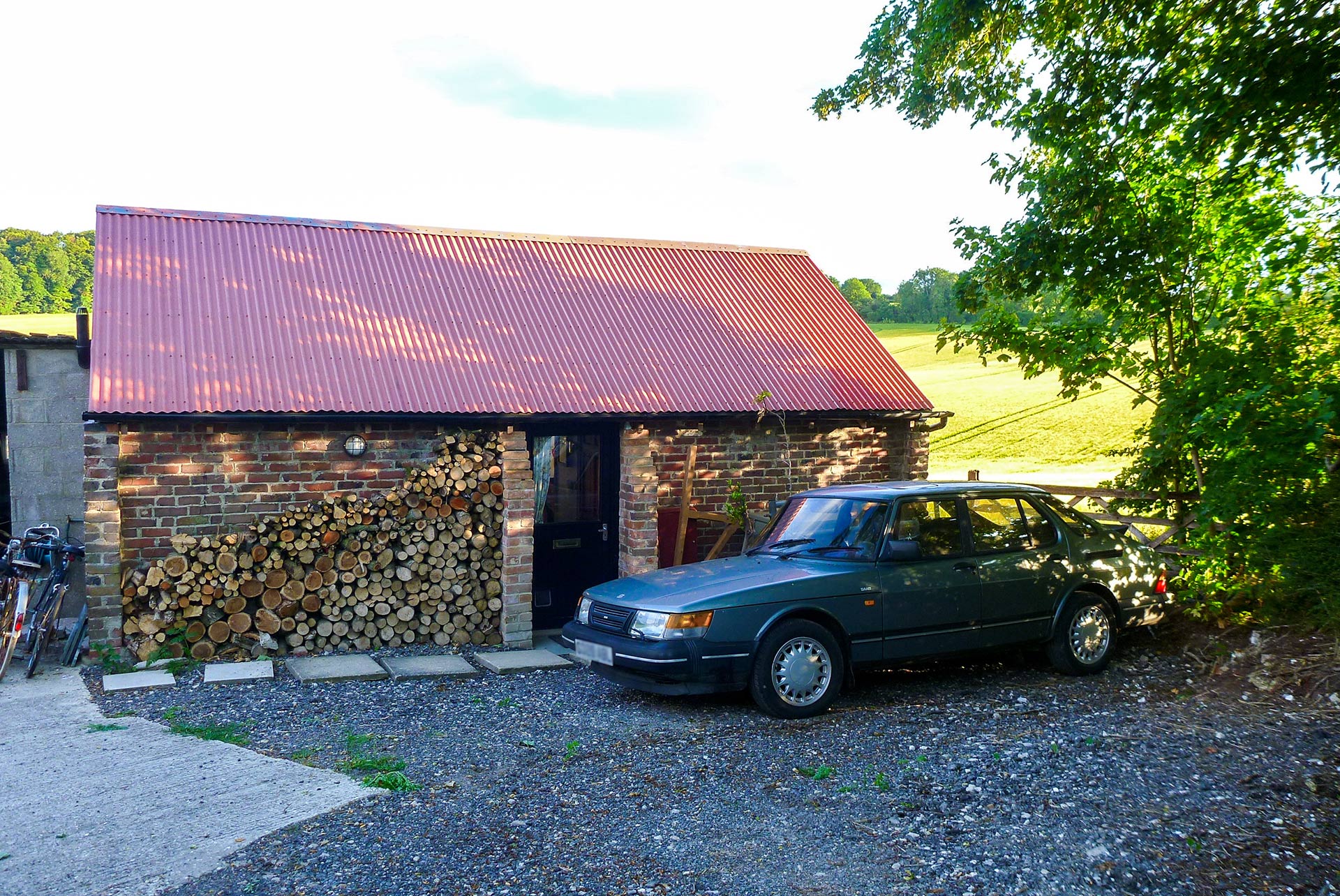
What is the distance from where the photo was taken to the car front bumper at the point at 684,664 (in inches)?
275

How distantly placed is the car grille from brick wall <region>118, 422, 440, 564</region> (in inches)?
127

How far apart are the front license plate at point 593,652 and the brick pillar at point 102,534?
429 cm

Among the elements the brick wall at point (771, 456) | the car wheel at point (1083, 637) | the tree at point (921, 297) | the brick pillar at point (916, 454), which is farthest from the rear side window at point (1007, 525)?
the tree at point (921, 297)

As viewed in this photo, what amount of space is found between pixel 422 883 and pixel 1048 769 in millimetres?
3700

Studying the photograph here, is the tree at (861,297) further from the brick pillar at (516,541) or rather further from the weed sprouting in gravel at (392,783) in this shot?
the weed sprouting in gravel at (392,783)

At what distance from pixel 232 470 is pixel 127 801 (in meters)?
4.34

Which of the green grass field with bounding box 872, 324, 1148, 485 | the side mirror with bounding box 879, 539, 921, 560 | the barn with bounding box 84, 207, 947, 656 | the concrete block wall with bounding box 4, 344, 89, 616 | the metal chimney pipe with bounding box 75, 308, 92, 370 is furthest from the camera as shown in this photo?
the green grass field with bounding box 872, 324, 1148, 485

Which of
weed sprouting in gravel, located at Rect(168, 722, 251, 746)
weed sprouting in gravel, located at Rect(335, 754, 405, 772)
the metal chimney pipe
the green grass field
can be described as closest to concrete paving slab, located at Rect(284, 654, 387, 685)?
weed sprouting in gravel, located at Rect(168, 722, 251, 746)

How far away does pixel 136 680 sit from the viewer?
8.22 m

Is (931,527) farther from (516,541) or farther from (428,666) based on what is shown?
(428,666)

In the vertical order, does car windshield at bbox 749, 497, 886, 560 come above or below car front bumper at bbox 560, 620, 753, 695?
above

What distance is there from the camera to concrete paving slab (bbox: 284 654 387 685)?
28.2 ft

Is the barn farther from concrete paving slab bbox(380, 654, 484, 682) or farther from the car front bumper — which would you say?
the car front bumper

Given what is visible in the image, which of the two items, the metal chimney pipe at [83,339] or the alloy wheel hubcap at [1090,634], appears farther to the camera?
the metal chimney pipe at [83,339]
